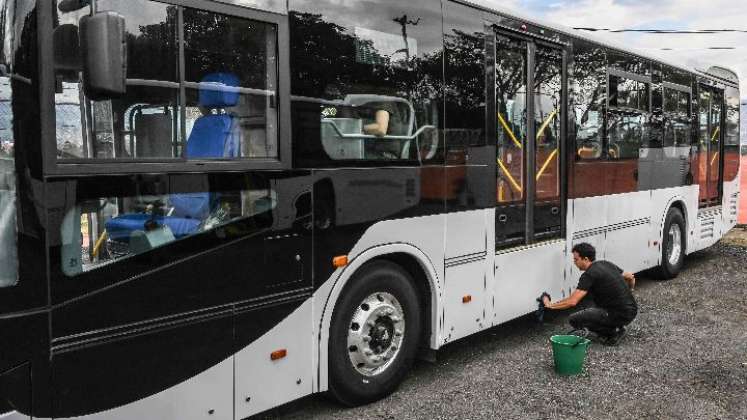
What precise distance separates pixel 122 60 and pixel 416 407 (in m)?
3.20

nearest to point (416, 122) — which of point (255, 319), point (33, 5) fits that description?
point (255, 319)

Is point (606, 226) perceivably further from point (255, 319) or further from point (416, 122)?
point (255, 319)

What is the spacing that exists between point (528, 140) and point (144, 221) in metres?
4.06

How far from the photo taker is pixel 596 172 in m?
7.62

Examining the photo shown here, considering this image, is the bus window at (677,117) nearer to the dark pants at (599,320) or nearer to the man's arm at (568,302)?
the dark pants at (599,320)

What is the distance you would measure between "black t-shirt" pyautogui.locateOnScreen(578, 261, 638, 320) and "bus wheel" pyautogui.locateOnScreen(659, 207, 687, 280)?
345 centimetres

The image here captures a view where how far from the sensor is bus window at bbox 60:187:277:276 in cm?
322

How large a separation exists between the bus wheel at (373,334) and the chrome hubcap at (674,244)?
6.27 meters

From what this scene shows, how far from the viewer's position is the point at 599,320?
6.62m

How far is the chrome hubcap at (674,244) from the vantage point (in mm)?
10117

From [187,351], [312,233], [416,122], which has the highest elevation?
[416,122]

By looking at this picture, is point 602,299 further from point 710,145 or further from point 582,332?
point 710,145

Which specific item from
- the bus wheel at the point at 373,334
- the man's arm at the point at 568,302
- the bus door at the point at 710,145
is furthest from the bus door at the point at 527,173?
the bus door at the point at 710,145

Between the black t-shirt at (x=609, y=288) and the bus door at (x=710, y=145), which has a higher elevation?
the bus door at (x=710, y=145)
